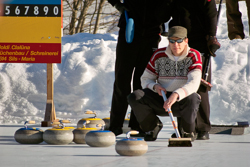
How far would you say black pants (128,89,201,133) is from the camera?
3.36m

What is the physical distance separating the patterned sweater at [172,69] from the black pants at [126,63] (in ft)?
1.88

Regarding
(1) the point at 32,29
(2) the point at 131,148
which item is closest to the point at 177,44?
(2) the point at 131,148

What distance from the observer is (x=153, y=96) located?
3469 mm

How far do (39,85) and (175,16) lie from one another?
4.50 meters

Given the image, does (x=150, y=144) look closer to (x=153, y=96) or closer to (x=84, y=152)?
(x=153, y=96)

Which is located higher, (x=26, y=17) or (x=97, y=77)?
(x=26, y=17)

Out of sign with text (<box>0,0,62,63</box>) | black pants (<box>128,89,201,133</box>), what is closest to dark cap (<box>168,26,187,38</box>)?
black pants (<box>128,89,201,133</box>)

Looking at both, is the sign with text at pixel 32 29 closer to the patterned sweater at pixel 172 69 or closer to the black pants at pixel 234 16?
the black pants at pixel 234 16

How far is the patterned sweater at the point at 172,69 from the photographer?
133 inches

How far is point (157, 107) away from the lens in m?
3.48

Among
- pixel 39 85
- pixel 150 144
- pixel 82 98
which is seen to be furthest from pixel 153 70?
pixel 39 85

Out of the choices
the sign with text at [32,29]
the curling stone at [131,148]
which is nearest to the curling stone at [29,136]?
the curling stone at [131,148]

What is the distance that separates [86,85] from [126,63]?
12.7 feet

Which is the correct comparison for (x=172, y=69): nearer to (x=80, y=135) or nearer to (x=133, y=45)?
(x=133, y=45)
